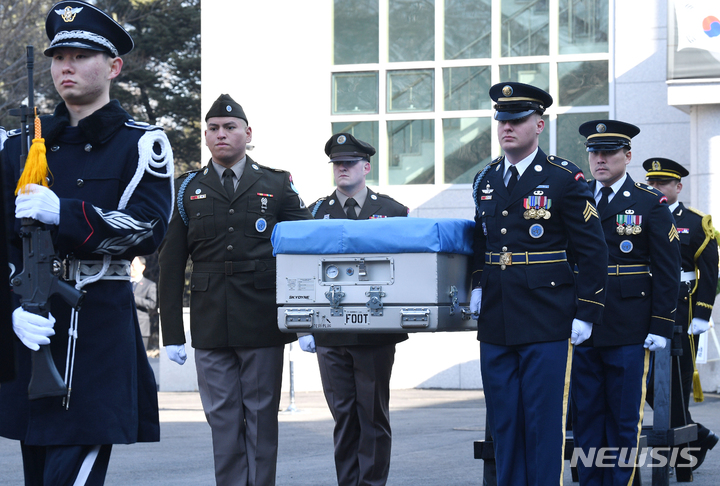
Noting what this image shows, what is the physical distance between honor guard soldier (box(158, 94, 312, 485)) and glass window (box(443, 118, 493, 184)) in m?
8.84

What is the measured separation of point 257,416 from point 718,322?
9211 mm

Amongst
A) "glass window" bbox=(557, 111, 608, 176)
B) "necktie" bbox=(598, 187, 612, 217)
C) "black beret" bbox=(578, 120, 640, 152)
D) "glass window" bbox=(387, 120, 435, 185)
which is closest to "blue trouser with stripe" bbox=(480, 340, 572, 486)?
"necktie" bbox=(598, 187, 612, 217)

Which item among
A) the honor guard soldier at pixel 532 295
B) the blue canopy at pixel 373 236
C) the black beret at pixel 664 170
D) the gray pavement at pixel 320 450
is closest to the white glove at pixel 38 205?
the blue canopy at pixel 373 236

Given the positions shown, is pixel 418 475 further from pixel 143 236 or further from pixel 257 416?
pixel 143 236

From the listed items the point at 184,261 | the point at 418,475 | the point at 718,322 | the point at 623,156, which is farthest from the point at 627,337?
the point at 718,322

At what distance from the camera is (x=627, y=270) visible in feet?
20.7

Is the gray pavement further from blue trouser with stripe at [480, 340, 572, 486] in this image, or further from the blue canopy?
the blue canopy

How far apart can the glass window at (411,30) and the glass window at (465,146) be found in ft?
3.47

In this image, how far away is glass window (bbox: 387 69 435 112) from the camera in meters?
14.7

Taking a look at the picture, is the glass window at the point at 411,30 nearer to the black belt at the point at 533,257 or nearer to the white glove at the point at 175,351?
the white glove at the point at 175,351

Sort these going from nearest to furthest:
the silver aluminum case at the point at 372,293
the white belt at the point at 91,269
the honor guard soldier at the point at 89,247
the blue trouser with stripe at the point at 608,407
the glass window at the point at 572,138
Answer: the honor guard soldier at the point at 89,247 → the white belt at the point at 91,269 → the silver aluminum case at the point at 372,293 → the blue trouser with stripe at the point at 608,407 → the glass window at the point at 572,138

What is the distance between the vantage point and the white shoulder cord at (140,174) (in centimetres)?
381

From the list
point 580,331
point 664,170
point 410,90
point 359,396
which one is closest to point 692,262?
point 664,170

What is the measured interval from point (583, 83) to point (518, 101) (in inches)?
371
